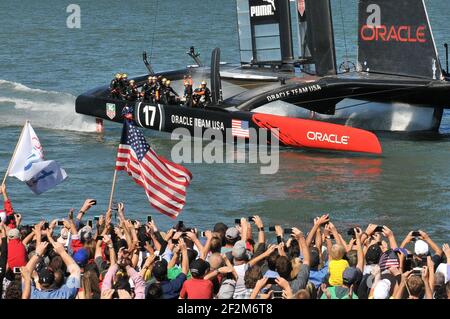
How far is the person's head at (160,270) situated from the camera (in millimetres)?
10141

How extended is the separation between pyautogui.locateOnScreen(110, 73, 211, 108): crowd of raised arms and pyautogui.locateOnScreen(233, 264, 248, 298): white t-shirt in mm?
16499

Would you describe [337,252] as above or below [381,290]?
below

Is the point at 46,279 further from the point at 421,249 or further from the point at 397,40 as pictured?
the point at 397,40

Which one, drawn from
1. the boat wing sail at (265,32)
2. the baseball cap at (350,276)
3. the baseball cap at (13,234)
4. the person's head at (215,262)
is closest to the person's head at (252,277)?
the person's head at (215,262)

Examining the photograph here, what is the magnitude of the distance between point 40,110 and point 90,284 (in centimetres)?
2255

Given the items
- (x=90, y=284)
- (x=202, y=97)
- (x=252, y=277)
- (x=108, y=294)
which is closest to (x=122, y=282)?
(x=90, y=284)

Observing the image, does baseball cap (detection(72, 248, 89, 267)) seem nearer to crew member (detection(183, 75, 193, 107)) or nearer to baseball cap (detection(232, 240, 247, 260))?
baseball cap (detection(232, 240, 247, 260))

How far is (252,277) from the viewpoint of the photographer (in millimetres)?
9750

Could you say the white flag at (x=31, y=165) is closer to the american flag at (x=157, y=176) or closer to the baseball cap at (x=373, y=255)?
the american flag at (x=157, y=176)

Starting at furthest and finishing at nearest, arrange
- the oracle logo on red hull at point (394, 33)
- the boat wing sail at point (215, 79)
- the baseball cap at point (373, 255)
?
the oracle logo on red hull at point (394, 33) < the boat wing sail at point (215, 79) < the baseball cap at point (373, 255)

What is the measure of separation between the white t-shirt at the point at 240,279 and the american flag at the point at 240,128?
15208mm

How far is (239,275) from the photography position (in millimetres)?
10484
